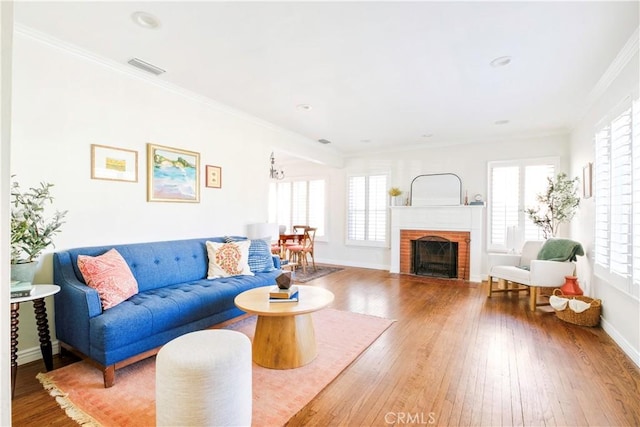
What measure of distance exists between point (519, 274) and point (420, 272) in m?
2.19

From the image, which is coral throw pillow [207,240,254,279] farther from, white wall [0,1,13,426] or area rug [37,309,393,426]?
white wall [0,1,13,426]

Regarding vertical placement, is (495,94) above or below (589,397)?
above

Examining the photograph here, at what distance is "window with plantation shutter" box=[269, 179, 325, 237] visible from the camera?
24.8 feet

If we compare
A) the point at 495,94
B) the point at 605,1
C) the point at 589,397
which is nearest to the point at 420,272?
the point at 495,94

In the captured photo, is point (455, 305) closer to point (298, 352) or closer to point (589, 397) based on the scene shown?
point (589, 397)

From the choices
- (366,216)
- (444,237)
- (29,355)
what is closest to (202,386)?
(29,355)

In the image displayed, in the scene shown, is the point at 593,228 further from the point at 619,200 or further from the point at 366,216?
the point at 366,216

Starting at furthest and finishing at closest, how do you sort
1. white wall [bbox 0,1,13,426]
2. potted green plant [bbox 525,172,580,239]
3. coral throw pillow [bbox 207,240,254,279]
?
potted green plant [bbox 525,172,580,239] < coral throw pillow [bbox 207,240,254,279] < white wall [bbox 0,1,13,426]

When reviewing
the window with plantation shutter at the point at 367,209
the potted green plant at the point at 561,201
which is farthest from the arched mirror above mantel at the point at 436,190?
the potted green plant at the point at 561,201

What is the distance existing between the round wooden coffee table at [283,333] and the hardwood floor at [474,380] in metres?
0.37

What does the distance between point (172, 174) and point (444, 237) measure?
480 centimetres

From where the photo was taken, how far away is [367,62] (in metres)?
2.86

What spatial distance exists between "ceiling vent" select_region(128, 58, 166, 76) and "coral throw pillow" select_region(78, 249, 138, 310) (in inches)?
71.5

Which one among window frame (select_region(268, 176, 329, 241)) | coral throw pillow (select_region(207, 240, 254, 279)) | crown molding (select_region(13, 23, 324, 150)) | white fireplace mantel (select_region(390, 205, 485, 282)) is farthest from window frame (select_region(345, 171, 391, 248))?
coral throw pillow (select_region(207, 240, 254, 279))
